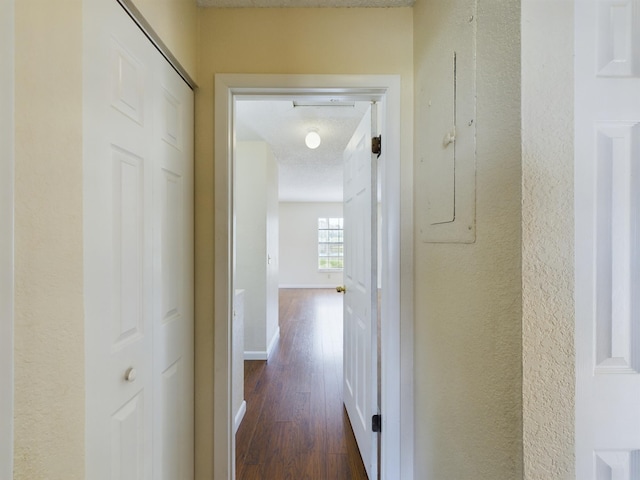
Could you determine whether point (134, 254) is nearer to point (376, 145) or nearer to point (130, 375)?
point (130, 375)

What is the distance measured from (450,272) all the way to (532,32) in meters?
0.67

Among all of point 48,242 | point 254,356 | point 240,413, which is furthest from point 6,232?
point 254,356

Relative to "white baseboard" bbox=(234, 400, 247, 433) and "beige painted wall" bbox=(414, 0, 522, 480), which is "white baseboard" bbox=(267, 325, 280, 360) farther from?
"beige painted wall" bbox=(414, 0, 522, 480)

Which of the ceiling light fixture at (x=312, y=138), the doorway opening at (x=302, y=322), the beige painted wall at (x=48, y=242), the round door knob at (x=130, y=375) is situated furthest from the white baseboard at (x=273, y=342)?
the beige painted wall at (x=48, y=242)

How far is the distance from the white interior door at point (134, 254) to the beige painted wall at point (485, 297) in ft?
3.30

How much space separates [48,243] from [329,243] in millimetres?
8143

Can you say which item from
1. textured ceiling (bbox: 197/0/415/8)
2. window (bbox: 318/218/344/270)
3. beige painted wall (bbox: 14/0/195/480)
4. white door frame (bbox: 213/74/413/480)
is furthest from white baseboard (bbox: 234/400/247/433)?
window (bbox: 318/218/344/270)

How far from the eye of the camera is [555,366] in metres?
0.64

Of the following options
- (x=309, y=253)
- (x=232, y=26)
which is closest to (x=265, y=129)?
(x=232, y=26)

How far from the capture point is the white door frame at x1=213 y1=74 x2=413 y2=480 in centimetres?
133

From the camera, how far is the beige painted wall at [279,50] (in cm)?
133

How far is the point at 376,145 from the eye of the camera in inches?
57.8

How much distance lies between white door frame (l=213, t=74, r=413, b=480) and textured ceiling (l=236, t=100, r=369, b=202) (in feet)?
2.90

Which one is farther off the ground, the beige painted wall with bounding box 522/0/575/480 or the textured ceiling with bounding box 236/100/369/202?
the textured ceiling with bounding box 236/100/369/202
